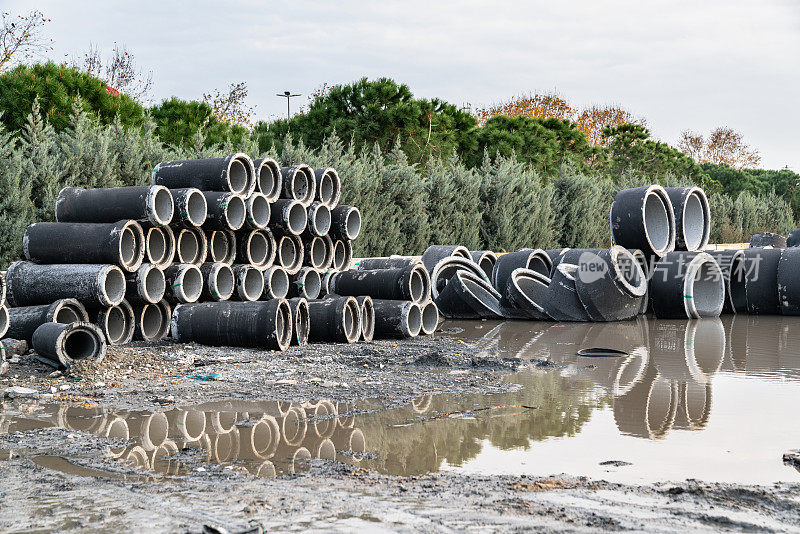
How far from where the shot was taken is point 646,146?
36.5m

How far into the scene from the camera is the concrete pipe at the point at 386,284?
9406mm

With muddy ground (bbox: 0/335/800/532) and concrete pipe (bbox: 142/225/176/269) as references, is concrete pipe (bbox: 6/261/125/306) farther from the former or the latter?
muddy ground (bbox: 0/335/800/532)

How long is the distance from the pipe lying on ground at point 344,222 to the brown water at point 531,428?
4.04 meters

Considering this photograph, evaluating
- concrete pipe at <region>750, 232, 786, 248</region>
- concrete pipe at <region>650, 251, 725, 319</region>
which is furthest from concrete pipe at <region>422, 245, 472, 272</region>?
concrete pipe at <region>750, 232, 786, 248</region>

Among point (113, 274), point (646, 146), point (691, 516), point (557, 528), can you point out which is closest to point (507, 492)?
point (557, 528)

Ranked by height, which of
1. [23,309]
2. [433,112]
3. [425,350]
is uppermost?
[433,112]

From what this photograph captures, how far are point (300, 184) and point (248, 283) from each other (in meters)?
1.65

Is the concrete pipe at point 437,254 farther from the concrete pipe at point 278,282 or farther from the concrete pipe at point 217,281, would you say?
the concrete pipe at point 217,281

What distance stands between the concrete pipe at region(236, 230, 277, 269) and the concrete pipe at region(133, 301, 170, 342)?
1.18 metres

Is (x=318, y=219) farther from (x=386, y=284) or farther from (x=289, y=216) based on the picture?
(x=386, y=284)

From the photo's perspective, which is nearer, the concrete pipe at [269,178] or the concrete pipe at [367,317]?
the concrete pipe at [367,317]

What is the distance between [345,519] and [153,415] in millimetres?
2568

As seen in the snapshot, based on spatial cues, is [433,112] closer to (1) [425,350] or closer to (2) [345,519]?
(1) [425,350]

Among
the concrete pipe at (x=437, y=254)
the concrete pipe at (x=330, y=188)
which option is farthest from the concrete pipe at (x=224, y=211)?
the concrete pipe at (x=437, y=254)
